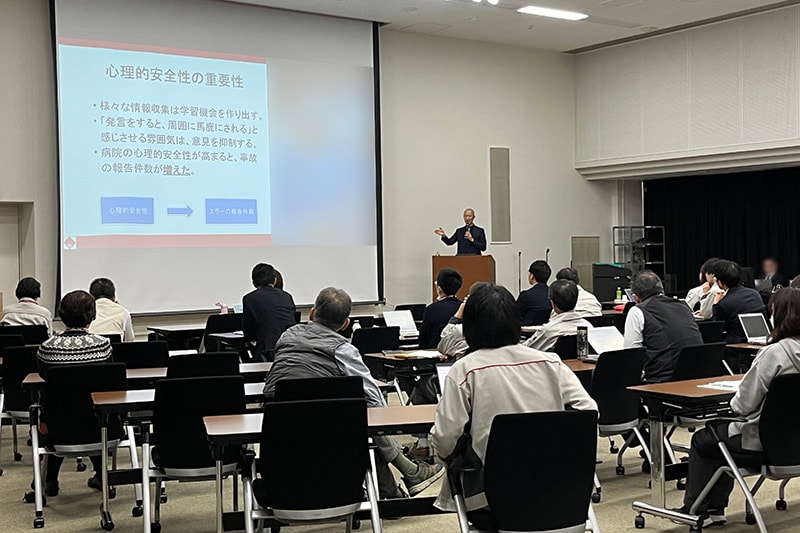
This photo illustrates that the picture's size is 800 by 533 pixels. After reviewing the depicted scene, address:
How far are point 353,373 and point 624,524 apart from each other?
1.73 meters

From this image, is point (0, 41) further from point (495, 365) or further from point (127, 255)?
point (495, 365)

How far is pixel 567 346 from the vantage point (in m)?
6.31

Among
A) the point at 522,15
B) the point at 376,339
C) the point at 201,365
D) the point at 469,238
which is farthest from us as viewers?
the point at 469,238

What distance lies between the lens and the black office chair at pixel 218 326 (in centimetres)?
896

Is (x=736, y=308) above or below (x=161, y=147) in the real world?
below

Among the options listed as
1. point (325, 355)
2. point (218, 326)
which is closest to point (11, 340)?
point (218, 326)

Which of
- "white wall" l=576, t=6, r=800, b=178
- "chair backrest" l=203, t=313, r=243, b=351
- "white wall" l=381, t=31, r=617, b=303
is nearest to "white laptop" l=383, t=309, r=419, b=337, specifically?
"chair backrest" l=203, t=313, r=243, b=351

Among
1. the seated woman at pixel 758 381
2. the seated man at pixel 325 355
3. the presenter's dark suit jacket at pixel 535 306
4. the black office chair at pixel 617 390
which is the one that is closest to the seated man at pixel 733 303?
the presenter's dark suit jacket at pixel 535 306

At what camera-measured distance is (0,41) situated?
9891 millimetres

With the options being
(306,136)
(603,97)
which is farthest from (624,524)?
(603,97)

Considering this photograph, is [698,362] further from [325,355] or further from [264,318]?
[264,318]

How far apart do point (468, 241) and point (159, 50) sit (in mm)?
4525

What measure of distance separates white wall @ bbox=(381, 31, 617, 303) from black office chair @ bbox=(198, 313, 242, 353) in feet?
12.5

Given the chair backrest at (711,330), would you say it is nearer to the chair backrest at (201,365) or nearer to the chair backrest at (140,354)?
the chair backrest at (201,365)
